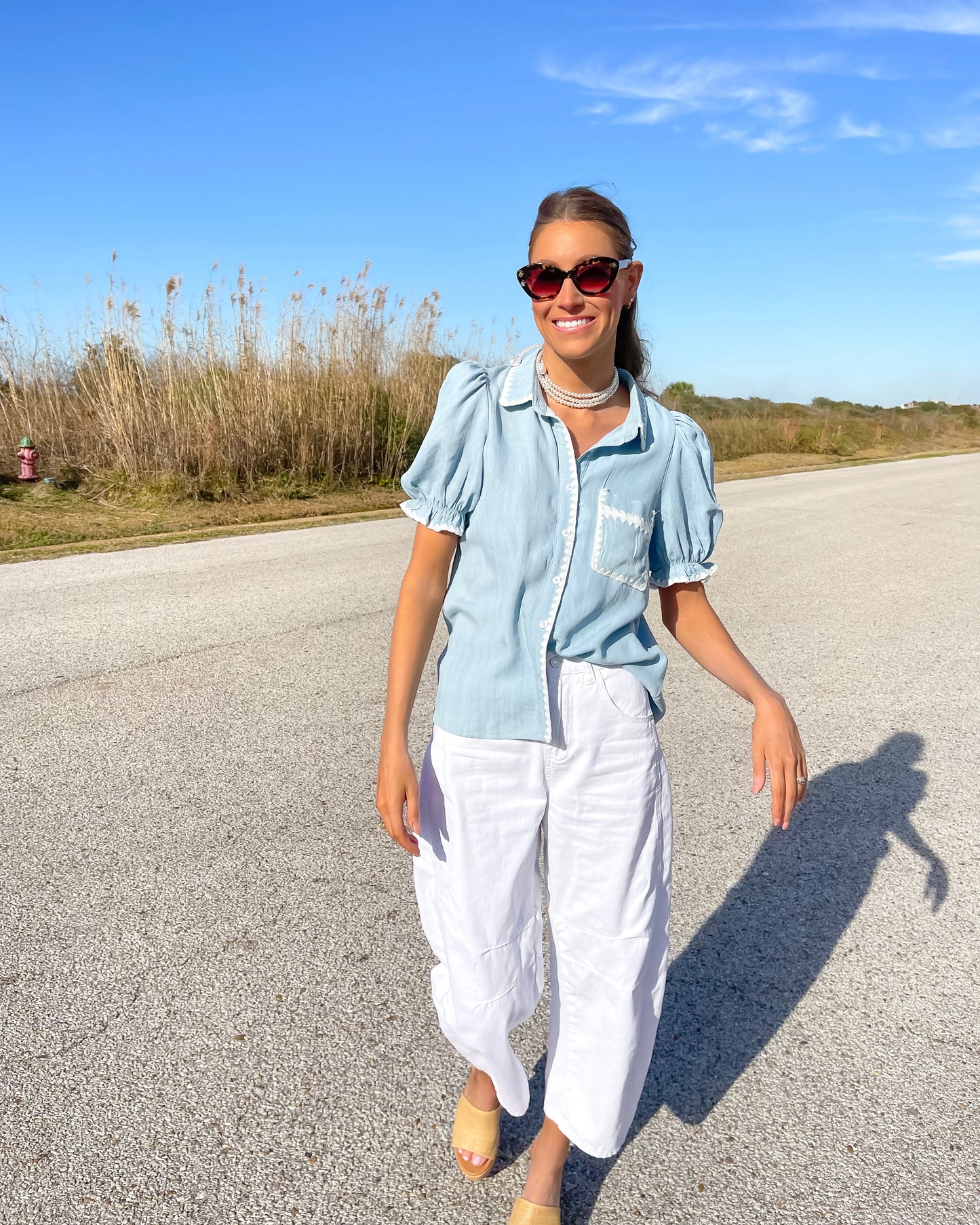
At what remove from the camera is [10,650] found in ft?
17.6

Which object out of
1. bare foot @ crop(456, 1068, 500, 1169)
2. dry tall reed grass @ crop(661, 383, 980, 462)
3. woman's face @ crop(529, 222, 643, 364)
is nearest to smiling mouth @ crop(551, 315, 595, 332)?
woman's face @ crop(529, 222, 643, 364)

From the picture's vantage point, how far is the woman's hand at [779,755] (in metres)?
1.81

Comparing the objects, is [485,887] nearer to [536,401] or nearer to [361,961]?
[536,401]

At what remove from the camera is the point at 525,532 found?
1.69 m

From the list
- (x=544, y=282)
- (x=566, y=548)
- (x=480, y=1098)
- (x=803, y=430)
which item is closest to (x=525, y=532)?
(x=566, y=548)

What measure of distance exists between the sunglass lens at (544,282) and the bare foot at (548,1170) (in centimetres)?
151

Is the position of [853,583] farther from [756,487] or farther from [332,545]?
[756,487]

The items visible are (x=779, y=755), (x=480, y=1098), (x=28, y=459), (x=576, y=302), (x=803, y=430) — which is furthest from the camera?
(x=803, y=430)

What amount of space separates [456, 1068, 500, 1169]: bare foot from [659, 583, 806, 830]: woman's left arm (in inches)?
31.2

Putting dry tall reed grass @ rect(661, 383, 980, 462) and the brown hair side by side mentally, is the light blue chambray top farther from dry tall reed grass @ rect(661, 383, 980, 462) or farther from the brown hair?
dry tall reed grass @ rect(661, 383, 980, 462)

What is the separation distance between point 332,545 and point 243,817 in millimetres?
5514

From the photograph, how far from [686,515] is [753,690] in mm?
347

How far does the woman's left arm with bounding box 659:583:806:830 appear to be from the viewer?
1812 mm

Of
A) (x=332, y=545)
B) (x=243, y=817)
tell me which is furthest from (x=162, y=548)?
(x=243, y=817)
